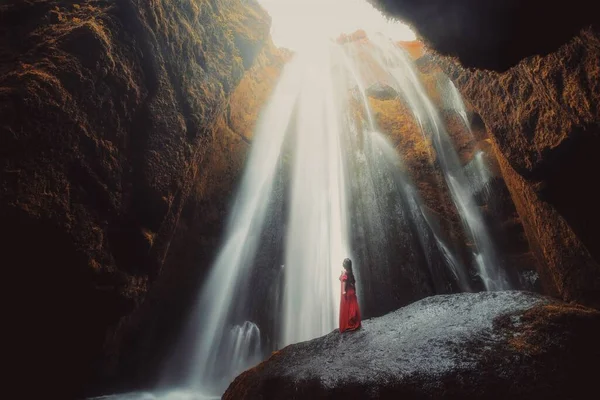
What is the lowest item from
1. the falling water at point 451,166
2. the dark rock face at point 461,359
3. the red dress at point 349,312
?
the dark rock face at point 461,359

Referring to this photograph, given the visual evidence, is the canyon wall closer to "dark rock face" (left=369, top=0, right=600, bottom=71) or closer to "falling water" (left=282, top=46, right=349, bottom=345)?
"dark rock face" (left=369, top=0, right=600, bottom=71)

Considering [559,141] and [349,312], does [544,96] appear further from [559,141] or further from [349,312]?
[349,312]

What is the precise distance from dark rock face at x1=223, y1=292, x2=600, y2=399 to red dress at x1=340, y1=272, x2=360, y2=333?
1.61 ft

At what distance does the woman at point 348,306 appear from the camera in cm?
529

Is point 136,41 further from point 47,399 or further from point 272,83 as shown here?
point 272,83

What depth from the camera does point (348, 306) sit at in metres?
5.43

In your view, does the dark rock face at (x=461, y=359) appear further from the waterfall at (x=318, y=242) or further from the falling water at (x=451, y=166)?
the falling water at (x=451, y=166)

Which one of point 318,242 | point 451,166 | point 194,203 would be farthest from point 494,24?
point 451,166

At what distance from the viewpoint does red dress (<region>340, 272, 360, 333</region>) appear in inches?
208

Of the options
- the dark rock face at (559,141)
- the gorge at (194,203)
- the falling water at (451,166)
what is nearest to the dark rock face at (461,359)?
the gorge at (194,203)

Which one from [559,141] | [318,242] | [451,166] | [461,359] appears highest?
[451,166]

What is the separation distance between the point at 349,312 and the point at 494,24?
15.2ft

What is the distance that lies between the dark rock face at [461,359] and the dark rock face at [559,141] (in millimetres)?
2287

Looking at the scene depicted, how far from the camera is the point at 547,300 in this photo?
389cm
